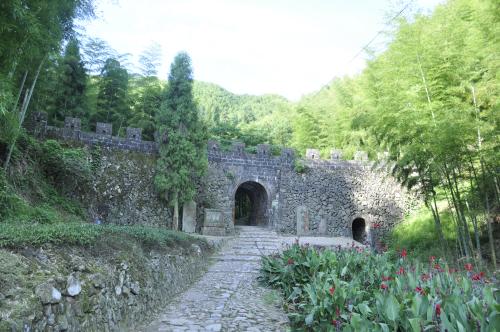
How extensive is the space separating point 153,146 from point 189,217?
2610 mm

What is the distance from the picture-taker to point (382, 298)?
3033 millimetres

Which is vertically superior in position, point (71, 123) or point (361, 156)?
point (71, 123)

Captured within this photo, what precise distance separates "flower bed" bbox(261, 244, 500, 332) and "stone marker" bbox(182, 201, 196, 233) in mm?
5963

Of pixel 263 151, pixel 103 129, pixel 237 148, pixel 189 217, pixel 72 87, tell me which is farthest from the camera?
pixel 263 151

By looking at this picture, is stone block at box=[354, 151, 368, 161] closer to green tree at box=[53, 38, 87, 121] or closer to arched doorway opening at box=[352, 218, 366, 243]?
arched doorway opening at box=[352, 218, 366, 243]

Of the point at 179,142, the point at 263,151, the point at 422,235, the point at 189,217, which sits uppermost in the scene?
the point at 263,151

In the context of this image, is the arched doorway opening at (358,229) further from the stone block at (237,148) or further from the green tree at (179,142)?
the green tree at (179,142)

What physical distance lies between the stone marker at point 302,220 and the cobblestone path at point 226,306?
23.3 ft

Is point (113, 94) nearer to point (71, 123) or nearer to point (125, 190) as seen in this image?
point (71, 123)

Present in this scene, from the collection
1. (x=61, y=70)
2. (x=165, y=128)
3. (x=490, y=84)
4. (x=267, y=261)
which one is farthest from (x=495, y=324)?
(x=61, y=70)

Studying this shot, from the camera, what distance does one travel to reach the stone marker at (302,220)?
14.5m

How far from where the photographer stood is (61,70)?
12.9m

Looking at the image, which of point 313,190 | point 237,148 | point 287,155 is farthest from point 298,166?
point 237,148

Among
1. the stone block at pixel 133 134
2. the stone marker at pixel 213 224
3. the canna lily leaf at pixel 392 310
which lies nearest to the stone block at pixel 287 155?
the stone marker at pixel 213 224
